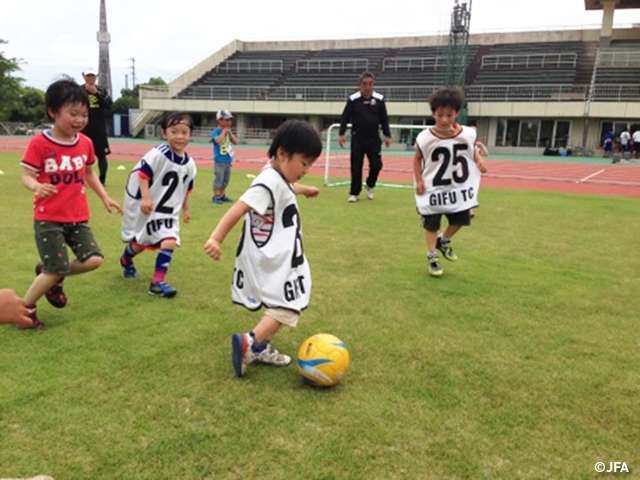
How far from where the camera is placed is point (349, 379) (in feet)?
10.5

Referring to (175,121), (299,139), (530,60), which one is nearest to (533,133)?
(530,60)

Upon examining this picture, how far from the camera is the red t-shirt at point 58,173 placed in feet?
12.3

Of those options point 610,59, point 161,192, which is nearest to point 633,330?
point 161,192

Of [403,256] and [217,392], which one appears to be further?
[403,256]

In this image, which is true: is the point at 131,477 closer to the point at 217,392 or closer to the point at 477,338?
the point at 217,392

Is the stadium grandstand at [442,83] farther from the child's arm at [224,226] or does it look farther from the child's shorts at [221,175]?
the child's arm at [224,226]

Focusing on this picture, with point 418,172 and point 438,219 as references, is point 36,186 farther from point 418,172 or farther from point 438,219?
point 438,219

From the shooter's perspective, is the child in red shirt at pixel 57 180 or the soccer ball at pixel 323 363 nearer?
the soccer ball at pixel 323 363

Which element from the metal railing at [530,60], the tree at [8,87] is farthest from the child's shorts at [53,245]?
the tree at [8,87]

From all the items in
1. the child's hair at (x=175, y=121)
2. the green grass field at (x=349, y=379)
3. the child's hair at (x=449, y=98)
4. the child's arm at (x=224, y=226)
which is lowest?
the green grass field at (x=349, y=379)

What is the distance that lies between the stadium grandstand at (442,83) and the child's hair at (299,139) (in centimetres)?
3550

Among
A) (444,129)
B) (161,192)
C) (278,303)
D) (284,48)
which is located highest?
(284,48)

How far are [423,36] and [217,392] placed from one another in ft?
166

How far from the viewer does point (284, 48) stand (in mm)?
54656
